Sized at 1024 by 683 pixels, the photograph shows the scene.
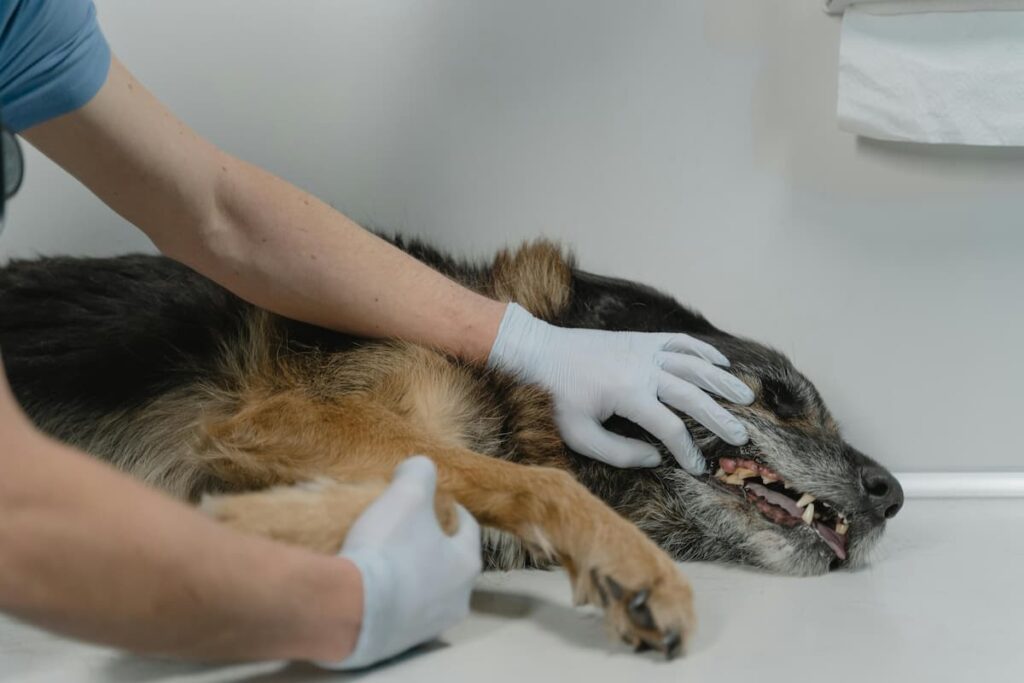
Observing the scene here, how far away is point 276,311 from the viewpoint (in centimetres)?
205

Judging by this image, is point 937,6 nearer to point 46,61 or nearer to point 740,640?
point 740,640

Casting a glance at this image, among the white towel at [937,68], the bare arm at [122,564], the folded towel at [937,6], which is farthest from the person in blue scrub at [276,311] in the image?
the folded towel at [937,6]

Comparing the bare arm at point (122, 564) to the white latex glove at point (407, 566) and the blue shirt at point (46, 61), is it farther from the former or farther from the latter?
the blue shirt at point (46, 61)

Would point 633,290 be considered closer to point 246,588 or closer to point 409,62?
point 409,62

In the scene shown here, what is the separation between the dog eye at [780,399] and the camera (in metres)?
A: 2.24

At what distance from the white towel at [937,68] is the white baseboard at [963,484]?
3.01 feet

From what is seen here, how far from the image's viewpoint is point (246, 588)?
3.65ft

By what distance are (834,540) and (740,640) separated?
0.60 m

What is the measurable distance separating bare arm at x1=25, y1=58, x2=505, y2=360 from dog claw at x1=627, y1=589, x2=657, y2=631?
2.58ft

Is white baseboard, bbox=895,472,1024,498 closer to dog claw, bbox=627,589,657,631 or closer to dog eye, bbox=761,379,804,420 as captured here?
dog eye, bbox=761,379,804,420

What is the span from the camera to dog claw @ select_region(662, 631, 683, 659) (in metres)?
1.44

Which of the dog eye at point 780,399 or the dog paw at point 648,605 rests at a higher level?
the dog eye at point 780,399

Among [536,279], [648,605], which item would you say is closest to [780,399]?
[536,279]

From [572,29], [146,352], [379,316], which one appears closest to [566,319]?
[379,316]
